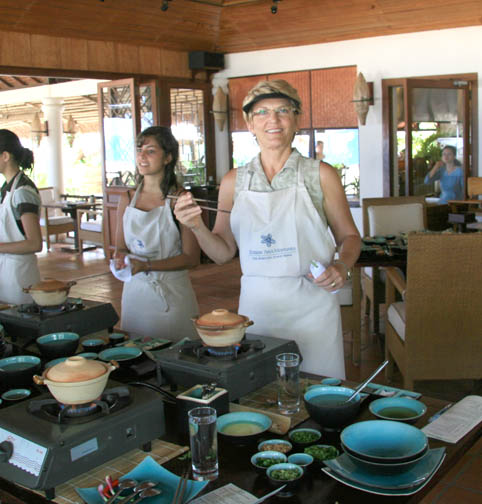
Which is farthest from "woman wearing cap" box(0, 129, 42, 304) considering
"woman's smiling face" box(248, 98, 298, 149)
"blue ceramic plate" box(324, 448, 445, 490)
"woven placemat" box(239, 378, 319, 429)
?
"blue ceramic plate" box(324, 448, 445, 490)

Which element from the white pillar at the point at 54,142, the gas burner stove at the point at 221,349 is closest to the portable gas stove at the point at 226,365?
the gas burner stove at the point at 221,349

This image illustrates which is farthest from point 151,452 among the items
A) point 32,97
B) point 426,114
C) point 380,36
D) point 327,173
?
point 32,97

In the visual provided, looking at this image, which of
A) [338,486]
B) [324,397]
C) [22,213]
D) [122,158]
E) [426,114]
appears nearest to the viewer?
[338,486]

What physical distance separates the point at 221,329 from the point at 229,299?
5087 millimetres

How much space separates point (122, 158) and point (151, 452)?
7.44 metres

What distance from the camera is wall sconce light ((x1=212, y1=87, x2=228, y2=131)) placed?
9.34 m

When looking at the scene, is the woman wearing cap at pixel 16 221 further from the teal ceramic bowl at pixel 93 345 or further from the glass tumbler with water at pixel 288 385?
the glass tumbler with water at pixel 288 385

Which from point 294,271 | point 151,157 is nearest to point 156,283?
point 151,157

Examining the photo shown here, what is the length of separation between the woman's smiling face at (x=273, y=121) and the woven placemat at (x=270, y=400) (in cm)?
88

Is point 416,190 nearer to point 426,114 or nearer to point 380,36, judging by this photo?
point 426,114

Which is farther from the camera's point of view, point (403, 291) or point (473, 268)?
point (403, 291)

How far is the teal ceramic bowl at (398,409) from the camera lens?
1558 millimetres

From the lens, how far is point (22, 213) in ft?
10.5

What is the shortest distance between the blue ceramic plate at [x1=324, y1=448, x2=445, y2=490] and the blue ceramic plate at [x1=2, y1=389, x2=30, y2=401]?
32.5 inches
